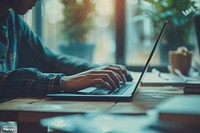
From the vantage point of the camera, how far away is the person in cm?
142

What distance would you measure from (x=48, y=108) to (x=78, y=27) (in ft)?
6.02

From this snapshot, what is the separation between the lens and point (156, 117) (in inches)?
30.2

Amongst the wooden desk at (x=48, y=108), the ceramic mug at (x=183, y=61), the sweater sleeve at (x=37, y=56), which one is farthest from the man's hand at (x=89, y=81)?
the ceramic mug at (x=183, y=61)

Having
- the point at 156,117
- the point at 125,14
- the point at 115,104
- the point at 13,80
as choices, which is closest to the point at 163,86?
the point at 115,104

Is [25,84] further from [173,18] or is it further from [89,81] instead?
[173,18]

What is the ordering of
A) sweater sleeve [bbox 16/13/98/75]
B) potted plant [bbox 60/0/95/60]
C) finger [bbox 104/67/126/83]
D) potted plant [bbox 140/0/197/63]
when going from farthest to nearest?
1. potted plant [bbox 60/0/95/60]
2. potted plant [bbox 140/0/197/63]
3. sweater sleeve [bbox 16/13/98/75]
4. finger [bbox 104/67/126/83]

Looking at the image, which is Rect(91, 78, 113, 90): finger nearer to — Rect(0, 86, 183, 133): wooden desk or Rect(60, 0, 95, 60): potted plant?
Rect(0, 86, 183, 133): wooden desk

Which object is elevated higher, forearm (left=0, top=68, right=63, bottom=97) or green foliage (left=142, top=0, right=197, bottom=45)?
green foliage (left=142, top=0, right=197, bottom=45)

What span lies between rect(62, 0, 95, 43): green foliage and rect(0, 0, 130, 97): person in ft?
2.75

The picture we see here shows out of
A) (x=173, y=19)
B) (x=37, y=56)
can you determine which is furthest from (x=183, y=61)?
(x=37, y=56)

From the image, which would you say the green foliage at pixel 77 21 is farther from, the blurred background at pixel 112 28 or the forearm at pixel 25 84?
the forearm at pixel 25 84

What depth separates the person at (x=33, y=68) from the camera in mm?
1419

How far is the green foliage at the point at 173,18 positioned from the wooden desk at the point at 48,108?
121 cm

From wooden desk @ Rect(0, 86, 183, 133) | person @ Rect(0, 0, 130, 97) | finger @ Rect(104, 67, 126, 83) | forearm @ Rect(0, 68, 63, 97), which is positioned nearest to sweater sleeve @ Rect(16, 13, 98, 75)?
person @ Rect(0, 0, 130, 97)
